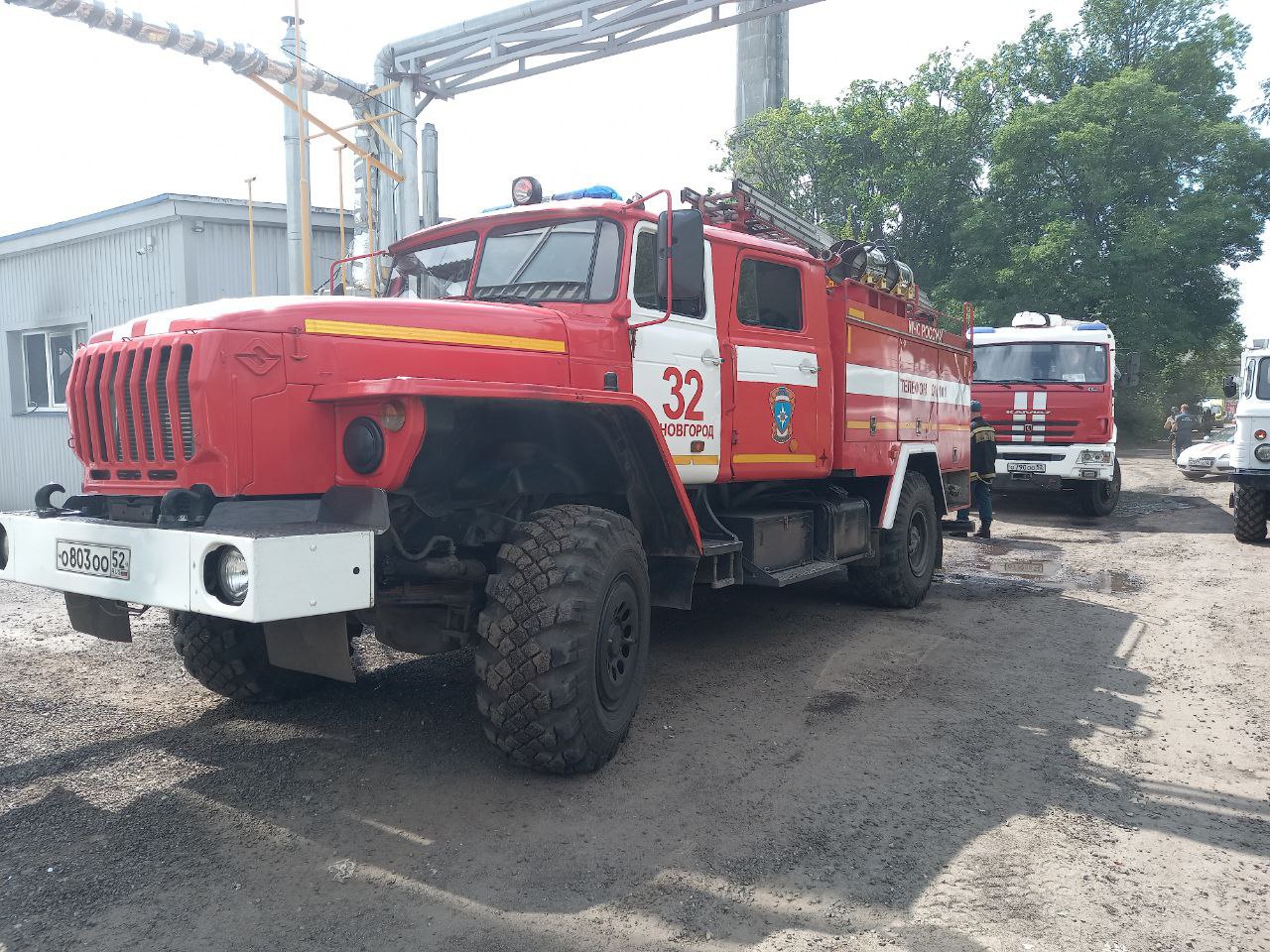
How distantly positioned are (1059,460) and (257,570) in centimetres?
1276

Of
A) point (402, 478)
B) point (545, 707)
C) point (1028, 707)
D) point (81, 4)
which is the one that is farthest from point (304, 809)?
point (81, 4)

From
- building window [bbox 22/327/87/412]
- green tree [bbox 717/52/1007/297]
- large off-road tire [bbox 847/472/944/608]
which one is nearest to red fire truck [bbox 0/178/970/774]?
large off-road tire [bbox 847/472/944/608]

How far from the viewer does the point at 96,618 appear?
13.3ft

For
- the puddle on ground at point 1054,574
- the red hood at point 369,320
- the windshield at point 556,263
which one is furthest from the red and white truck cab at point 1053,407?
the red hood at point 369,320

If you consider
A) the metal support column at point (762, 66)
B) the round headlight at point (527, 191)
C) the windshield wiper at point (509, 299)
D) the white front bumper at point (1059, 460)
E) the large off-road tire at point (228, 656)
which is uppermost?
the metal support column at point (762, 66)

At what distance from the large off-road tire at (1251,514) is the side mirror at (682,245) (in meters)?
9.60

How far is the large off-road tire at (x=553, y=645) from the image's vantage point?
3.75m

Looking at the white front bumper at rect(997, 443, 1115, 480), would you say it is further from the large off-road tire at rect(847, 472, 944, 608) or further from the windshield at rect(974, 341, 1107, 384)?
the large off-road tire at rect(847, 472, 944, 608)

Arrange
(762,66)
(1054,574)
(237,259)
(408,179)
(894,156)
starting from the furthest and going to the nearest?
(762,66) → (894,156) → (237,259) → (408,179) → (1054,574)

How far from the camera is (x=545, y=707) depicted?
3.74 m

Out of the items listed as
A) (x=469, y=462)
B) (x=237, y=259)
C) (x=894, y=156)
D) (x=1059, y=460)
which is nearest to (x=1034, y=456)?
(x=1059, y=460)

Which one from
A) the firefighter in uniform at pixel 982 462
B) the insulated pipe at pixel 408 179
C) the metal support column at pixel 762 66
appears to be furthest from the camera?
the metal support column at pixel 762 66

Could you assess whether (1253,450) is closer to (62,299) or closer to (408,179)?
(408,179)

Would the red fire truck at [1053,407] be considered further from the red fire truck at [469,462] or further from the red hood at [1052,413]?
the red fire truck at [469,462]
